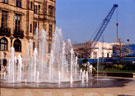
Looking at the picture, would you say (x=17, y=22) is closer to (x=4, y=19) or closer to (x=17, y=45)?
(x=4, y=19)

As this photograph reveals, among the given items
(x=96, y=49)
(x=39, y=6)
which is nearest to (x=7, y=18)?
(x=39, y=6)

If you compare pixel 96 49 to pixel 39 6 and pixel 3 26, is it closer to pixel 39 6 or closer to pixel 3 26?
pixel 39 6

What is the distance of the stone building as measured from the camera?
4834cm

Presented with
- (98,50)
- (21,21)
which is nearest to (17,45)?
(21,21)

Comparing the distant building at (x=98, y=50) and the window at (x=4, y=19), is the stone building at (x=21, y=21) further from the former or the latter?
the distant building at (x=98, y=50)

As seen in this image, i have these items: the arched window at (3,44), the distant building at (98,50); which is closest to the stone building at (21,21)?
the arched window at (3,44)

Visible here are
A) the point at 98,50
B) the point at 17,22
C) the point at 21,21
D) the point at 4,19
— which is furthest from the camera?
the point at 98,50

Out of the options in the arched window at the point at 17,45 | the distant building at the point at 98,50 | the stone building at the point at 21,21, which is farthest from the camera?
the distant building at the point at 98,50

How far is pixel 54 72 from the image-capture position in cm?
2620

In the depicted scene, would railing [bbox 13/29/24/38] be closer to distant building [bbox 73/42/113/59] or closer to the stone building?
the stone building

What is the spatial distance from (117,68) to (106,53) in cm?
6068

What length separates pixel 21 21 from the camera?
52094mm

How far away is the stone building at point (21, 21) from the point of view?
1903 inches

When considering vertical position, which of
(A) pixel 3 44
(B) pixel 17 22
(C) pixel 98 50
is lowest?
(A) pixel 3 44
